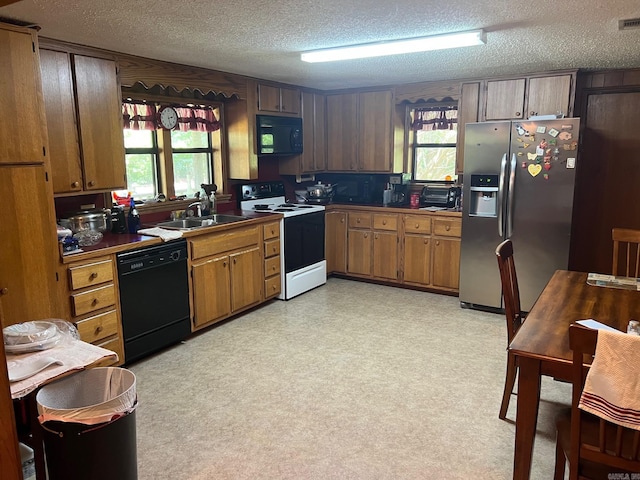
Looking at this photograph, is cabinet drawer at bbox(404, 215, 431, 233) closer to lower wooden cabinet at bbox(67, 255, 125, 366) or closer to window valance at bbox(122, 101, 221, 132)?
window valance at bbox(122, 101, 221, 132)

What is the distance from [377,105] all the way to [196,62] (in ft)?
7.31

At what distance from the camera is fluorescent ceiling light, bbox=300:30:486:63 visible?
3086 millimetres

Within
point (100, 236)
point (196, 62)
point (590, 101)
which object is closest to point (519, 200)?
point (590, 101)

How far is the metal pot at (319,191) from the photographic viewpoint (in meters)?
5.79

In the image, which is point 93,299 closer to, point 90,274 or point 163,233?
point 90,274

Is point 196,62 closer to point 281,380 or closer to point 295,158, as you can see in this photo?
point 295,158

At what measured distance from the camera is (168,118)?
171 inches

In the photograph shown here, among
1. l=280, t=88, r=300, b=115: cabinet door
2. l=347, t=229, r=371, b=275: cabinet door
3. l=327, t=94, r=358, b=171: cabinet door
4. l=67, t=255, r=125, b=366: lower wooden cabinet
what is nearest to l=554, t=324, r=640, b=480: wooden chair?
l=67, t=255, r=125, b=366: lower wooden cabinet

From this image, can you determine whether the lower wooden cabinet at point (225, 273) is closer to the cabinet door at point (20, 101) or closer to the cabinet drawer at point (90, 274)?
the cabinet drawer at point (90, 274)

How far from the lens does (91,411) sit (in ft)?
5.87

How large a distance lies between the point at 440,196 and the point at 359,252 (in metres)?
1.12

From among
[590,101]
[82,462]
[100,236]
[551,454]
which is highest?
[590,101]

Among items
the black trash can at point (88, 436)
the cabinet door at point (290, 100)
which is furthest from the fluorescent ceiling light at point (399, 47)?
the black trash can at point (88, 436)

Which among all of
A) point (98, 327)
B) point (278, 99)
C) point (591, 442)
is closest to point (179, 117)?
point (278, 99)
